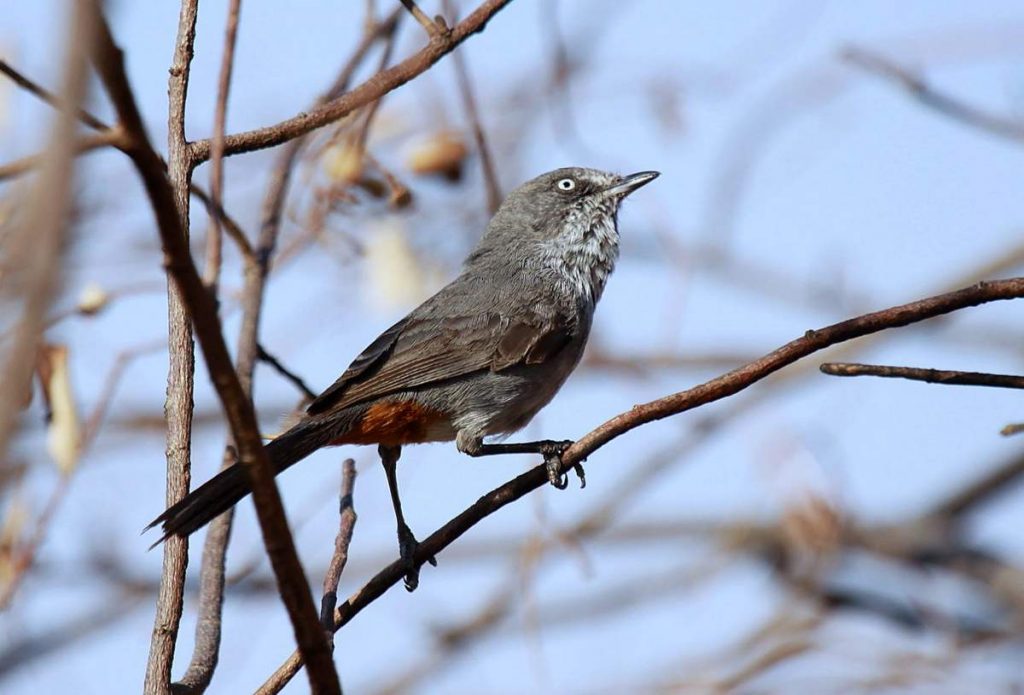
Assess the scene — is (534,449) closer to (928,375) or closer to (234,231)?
(234,231)

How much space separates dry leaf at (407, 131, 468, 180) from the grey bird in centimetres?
44

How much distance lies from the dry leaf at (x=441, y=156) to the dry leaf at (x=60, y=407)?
7.63 feet

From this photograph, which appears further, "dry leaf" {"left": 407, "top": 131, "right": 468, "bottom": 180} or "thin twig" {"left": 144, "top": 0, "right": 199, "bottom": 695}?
"dry leaf" {"left": 407, "top": 131, "right": 468, "bottom": 180}

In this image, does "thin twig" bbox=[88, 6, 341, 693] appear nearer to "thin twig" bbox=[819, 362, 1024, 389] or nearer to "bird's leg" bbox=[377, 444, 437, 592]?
"thin twig" bbox=[819, 362, 1024, 389]

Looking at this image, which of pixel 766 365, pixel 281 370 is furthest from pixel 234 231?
pixel 766 365

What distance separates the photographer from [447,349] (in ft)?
15.9

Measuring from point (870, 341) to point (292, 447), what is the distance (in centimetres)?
405

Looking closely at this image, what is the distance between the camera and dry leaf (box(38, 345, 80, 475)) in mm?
3459

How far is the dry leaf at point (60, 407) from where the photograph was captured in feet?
11.3

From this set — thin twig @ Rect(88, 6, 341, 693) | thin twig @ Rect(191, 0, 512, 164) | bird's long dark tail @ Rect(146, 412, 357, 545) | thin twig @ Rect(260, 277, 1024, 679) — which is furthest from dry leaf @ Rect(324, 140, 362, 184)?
thin twig @ Rect(88, 6, 341, 693)

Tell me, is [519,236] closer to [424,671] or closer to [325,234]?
[325,234]

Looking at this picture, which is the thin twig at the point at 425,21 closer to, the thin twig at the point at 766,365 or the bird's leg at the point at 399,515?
the thin twig at the point at 766,365

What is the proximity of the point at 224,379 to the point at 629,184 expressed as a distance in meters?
4.23

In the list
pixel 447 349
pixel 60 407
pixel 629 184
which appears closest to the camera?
pixel 60 407
